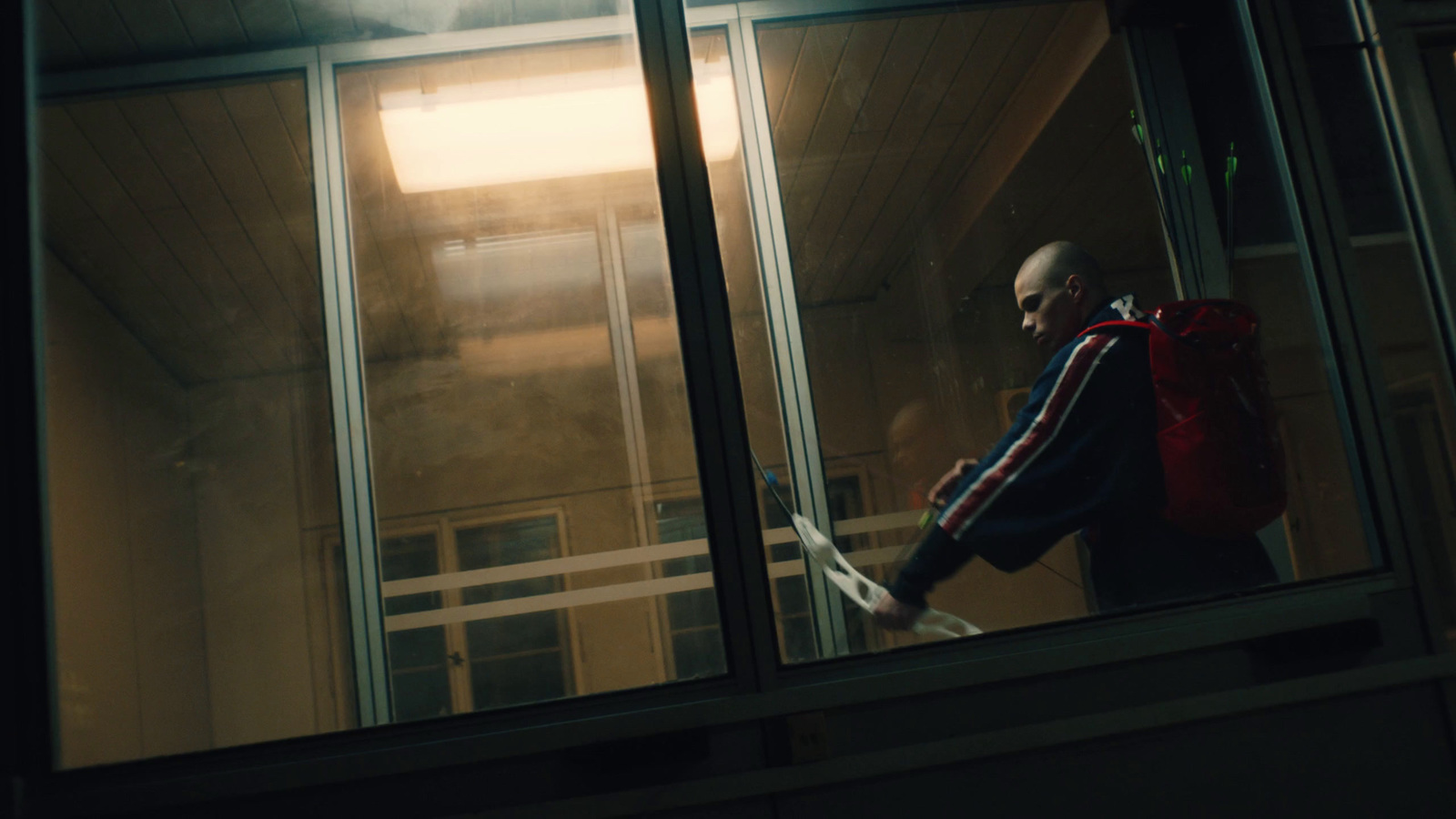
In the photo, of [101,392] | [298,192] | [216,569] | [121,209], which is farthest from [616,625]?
[121,209]

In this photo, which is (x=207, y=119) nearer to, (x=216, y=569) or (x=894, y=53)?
(x=216, y=569)

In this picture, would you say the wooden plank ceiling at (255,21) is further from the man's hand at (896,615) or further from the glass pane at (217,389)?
the man's hand at (896,615)

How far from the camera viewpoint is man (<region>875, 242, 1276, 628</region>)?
1690 millimetres

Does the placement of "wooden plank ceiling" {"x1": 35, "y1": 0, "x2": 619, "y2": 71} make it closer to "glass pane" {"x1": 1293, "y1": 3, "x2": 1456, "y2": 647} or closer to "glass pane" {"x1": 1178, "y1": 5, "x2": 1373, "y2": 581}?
"glass pane" {"x1": 1178, "y1": 5, "x2": 1373, "y2": 581}

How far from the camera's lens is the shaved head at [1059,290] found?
7.36 ft

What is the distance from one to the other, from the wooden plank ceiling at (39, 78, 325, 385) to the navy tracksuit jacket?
2.18 m

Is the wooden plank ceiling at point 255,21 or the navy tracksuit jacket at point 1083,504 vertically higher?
the wooden plank ceiling at point 255,21

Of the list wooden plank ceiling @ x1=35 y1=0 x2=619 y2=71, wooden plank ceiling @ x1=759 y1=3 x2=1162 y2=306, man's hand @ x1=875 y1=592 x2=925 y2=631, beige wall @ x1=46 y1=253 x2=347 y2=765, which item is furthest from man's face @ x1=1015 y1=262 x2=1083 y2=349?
beige wall @ x1=46 y1=253 x2=347 y2=765

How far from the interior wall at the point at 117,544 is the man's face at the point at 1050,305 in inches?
72.4

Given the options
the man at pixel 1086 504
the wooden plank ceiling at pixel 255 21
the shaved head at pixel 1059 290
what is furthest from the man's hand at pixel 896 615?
the wooden plank ceiling at pixel 255 21

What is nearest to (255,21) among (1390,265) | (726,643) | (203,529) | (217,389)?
(217,389)

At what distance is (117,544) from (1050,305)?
7.64ft

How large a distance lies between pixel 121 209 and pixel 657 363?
5.73ft

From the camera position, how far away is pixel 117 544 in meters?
2.49
